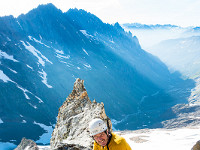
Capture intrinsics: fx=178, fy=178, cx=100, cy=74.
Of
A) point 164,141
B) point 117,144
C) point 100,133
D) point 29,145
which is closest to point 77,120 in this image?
point 100,133

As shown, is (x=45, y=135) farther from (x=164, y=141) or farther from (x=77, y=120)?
(x=77, y=120)

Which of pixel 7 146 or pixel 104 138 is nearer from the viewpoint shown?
pixel 104 138

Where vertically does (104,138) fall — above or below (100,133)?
below

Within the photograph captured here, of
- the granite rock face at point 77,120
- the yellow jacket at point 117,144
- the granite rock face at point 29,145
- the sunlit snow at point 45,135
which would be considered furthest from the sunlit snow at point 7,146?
the yellow jacket at point 117,144

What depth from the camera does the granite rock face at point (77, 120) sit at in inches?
570

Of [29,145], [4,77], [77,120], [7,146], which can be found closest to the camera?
[77,120]

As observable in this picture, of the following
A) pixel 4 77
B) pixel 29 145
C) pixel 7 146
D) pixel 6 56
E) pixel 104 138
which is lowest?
pixel 104 138

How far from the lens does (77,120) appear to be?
19.6m

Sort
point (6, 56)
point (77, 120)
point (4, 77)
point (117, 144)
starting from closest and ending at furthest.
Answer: point (117, 144)
point (77, 120)
point (4, 77)
point (6, 56)

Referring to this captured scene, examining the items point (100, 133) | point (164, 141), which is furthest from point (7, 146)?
point (100, 133)

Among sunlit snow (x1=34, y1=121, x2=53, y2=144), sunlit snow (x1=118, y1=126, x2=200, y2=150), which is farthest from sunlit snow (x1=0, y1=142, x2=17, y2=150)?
sunlit snow (x1=118, y1=126, x2=200, y2=150)

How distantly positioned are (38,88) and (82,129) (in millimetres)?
184431

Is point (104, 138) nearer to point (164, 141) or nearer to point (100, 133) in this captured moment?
point (100, 133)

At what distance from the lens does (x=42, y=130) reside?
144 metres
